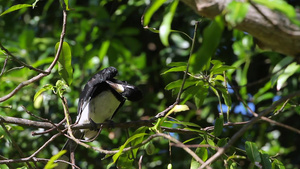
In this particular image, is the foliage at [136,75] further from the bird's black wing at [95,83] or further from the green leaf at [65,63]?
Result: the green leaf at [65,63]

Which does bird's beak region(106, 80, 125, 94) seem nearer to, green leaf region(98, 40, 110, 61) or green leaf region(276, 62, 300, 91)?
green leaf region(98, 40, 110, 61)

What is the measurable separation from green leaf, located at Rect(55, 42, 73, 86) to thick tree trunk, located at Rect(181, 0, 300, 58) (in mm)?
1200

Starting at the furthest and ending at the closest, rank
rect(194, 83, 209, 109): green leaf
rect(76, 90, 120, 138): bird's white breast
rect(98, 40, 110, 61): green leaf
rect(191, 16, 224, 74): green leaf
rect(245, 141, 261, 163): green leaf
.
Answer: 1. rect(98, 40, 110, 61): green leaf
2. rect(76, 90, 120, 138): bird's white breast
3. rect(194, 83, 209, 109): green leaf
4. rect(245, 141, 261, 163): green leaf
5. rect(191, 16, 224, 74): green leaf

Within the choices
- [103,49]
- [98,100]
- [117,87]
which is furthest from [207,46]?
[103,49]

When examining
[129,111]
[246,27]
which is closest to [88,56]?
[129,111]

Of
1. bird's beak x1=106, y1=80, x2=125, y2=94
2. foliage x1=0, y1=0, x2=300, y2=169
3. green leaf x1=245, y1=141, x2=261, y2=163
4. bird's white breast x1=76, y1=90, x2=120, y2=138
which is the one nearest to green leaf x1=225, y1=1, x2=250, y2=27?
green leaf x1=245, y1=141, x2=261, y2=163

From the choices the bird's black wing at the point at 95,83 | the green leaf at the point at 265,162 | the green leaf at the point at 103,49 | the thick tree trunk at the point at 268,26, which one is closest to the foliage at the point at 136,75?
the green leaf at the point at 103,49

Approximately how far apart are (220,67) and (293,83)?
229 centimetres

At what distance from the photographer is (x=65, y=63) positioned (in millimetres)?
2686

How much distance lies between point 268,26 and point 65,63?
145 cm

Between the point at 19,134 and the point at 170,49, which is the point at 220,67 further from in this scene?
the point at 19,134

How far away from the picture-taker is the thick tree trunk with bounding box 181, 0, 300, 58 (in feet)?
5.00

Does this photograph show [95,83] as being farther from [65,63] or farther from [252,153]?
[252,153]

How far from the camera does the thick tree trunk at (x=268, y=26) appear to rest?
1.52 m
